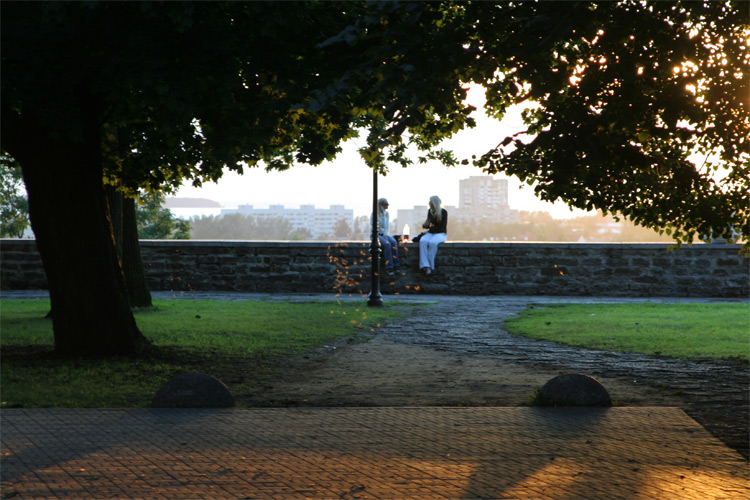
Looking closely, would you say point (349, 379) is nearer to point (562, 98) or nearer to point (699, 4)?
point (562, 98)

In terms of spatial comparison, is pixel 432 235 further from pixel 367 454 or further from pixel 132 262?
pixel 367 454

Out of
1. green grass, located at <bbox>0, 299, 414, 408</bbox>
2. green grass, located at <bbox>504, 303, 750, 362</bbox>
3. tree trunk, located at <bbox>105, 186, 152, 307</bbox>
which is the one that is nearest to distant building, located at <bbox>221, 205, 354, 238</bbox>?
tree trunk, located at <bbox>105, 186, 152, 307</bbox>

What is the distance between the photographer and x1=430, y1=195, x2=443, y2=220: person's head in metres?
18.8

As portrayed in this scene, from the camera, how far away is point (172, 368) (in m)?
8.15

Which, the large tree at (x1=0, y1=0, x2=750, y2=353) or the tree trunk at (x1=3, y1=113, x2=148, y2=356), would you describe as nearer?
the large tree at (x1=0, y1=0, x2=750, y2=353)

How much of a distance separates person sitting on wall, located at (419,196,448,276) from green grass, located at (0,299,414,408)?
125 inches

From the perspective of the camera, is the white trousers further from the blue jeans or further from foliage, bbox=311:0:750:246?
foliage, bbox=311:0:750:246

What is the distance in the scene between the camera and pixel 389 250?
1830cm

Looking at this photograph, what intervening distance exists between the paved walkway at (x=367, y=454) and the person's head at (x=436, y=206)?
12.8m

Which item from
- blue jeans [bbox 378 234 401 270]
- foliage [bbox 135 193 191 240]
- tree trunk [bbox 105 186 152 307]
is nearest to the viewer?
tree trunk [bbox 105 186 152 307]

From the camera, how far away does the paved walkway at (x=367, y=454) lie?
13.6 feet

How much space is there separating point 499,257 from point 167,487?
15.0 metres

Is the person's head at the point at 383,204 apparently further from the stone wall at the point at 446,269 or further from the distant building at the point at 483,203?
the distant building at the point at 483,203

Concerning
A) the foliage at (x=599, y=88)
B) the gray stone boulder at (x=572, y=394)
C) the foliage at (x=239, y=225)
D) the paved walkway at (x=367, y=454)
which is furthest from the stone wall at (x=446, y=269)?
the foliage at (x=239, y=225)
